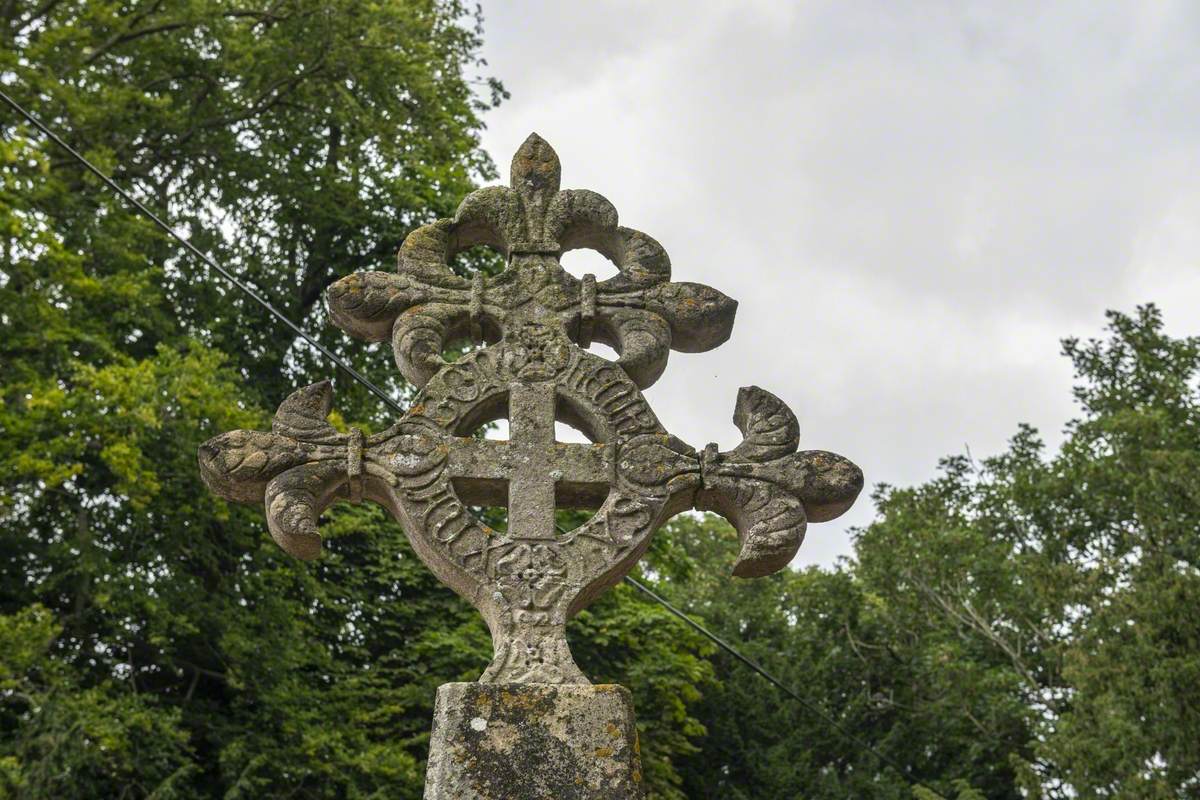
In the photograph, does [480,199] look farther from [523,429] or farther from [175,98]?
[175,98]

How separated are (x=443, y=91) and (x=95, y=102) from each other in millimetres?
4960

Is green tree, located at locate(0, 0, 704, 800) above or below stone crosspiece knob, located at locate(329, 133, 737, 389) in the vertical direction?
above

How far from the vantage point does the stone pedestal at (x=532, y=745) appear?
151 inches

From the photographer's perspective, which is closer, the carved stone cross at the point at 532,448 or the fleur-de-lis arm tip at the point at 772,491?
the carved stone cross at the point at 532,448

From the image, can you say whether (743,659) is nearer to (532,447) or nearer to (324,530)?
(532,447)

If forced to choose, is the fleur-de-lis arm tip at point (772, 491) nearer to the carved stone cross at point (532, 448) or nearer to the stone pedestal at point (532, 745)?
the carved stone cross at point (532, 448)

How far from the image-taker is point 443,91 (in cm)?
1880

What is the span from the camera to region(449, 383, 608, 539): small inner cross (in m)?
4.36

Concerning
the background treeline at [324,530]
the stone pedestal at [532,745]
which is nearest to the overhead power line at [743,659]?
the background treeline at [324,530]

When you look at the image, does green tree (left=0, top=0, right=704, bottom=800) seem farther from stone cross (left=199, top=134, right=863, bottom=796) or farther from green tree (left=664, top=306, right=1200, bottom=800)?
stone cross (left=199, top=134, right=863, bottom=796)

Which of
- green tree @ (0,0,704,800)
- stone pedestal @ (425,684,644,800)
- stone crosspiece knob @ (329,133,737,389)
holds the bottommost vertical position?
stone pedestal @ (425,684,644,800)

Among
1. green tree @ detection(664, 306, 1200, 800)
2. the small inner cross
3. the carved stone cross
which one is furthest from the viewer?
green tree @ detection(664, 306, 1200, 800)

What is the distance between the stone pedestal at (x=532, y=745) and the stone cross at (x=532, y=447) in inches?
3.9

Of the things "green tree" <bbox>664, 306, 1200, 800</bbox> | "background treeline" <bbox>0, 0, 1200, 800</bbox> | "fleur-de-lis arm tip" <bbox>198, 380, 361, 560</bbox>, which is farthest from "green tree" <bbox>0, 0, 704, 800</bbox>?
"fleur-de-lis arm tip" <bbox>198, 380, 361, 560</bbox>
